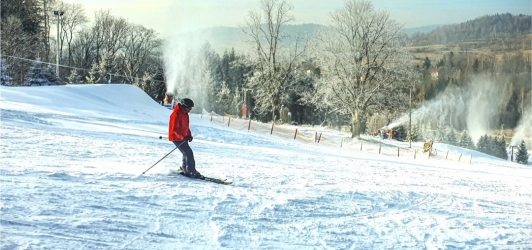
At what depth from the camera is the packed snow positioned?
605cm

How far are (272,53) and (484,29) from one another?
5066 centimetres

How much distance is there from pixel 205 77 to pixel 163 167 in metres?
61.5

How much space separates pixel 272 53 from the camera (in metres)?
47.7

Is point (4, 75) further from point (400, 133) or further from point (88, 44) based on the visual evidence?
point (400, 133)

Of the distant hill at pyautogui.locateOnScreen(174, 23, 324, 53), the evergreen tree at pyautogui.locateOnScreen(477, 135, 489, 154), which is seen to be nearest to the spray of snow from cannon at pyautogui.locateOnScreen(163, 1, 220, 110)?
the distant hill at pyautogui.locateOnScreen(174, 23, 324, 53)

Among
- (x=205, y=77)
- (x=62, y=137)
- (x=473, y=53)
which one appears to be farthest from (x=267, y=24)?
(x=473, y=53)

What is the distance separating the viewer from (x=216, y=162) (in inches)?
519

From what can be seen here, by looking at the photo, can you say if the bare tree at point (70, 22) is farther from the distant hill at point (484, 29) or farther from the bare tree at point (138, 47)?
the distant hill at point (484, 29)

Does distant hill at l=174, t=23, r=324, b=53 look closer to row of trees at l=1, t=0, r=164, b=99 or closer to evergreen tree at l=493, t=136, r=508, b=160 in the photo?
row of trees at l=1, t=0, r=164, b=99

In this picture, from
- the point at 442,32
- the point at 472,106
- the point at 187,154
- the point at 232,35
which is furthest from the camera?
the point at 442,32

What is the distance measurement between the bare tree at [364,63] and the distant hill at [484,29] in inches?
940

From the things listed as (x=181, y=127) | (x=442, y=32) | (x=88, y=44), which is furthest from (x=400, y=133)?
(x=181, y=127)

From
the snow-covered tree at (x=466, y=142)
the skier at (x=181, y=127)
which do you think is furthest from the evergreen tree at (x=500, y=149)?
the skier at (x=181, y=127)

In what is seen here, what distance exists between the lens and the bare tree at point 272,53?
155 feet
